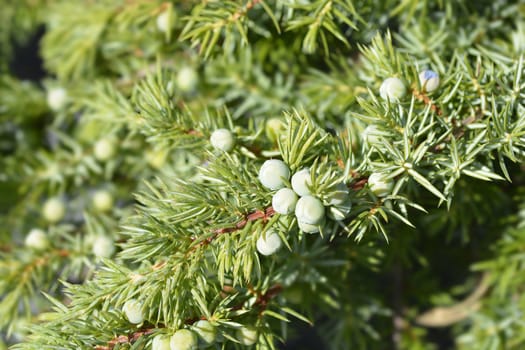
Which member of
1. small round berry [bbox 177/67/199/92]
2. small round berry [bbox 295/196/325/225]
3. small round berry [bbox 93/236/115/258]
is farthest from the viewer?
small round berry [bbox 177/67/199/92]

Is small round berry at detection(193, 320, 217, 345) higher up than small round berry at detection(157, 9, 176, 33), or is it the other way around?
small round berry at detection(157, 9, 176, 33)

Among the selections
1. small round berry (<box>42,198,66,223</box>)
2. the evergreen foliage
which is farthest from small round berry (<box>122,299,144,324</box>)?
small round berry (<box>42,198,66,223</box>)

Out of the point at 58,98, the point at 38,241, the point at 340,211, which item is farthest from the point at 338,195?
the point at 58,98

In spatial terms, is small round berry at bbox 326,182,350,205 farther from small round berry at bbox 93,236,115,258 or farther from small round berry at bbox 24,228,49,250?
small round berry at bbox 24,228,49,250

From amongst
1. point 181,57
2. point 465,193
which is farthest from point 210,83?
point 465,193

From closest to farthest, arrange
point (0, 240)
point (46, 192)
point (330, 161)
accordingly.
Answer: point (330, 161) → point (0, 240) → point (46, 192)

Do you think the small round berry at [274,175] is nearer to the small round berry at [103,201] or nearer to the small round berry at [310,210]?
the small round berry at [310,210]

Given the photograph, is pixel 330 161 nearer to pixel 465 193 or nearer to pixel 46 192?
pixel 465 193

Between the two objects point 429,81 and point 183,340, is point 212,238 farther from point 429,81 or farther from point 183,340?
point 429,81
